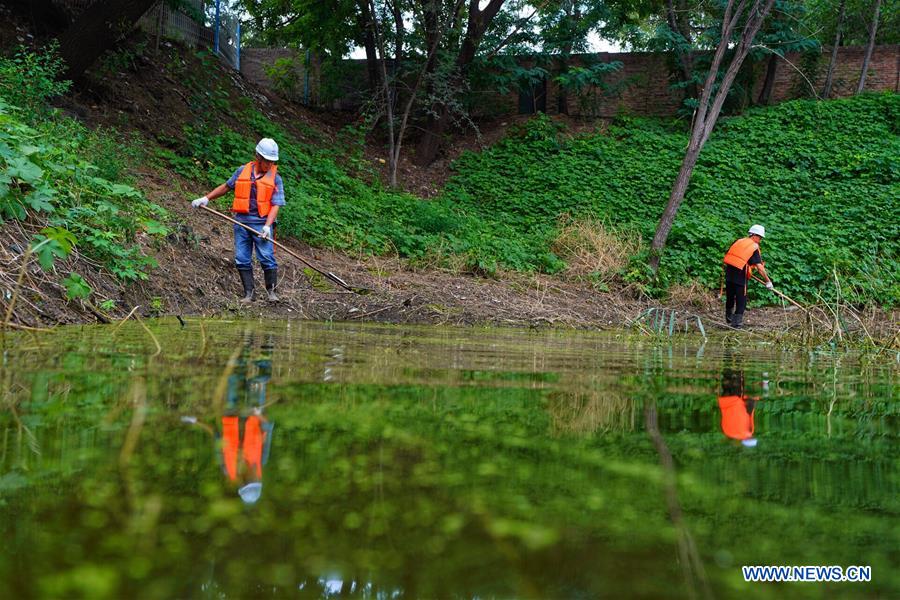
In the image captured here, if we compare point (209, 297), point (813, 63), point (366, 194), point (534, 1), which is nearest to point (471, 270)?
point (366, 194)

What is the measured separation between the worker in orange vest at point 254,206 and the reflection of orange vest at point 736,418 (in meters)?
6.53

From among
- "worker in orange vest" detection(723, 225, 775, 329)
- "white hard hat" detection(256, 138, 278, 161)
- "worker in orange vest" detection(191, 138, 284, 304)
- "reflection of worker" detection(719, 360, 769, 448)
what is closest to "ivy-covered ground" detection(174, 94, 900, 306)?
"worker in orange vest" detection(723, 225, 775, 329)

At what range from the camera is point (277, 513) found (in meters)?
0.94

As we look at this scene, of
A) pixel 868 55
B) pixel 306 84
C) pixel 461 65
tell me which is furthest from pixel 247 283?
pixel 868 55

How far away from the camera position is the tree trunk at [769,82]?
73.9 ft

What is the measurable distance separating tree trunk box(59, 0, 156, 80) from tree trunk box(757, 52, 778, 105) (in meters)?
17.6

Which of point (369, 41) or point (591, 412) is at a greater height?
point (369, 41)

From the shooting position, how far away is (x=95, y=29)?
43.1ft

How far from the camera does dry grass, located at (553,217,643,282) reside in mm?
14233

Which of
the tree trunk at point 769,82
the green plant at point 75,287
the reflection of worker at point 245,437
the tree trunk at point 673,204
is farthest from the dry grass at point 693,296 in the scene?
the reflection of worker at point 245,437

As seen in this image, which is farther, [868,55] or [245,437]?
[868,55]

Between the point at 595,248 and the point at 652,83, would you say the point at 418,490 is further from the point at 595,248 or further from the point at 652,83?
the point at 652,83

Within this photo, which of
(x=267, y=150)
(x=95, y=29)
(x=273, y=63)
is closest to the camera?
(x=267, y=150)

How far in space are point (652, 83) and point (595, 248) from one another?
1084cm
